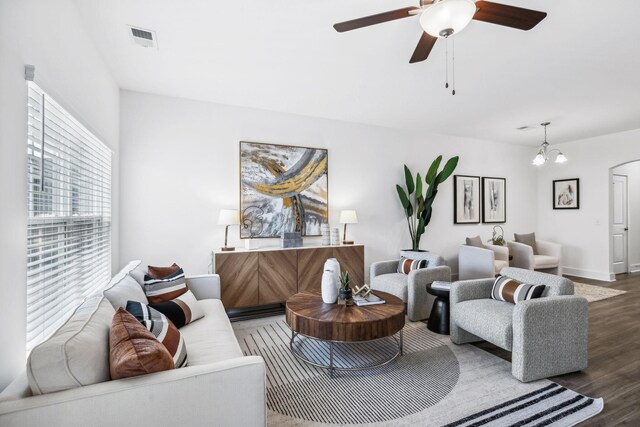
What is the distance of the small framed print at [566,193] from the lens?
602 cm

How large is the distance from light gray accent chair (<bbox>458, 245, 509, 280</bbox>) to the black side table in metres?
1.80

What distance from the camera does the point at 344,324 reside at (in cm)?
226

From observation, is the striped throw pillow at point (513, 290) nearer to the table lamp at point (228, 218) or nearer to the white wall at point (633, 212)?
the table lamp at point (228, 218)

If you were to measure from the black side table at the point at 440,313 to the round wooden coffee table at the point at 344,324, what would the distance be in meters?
0.58

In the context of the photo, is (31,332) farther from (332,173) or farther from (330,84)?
(332,173)

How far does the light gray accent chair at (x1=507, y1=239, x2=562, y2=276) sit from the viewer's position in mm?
5262

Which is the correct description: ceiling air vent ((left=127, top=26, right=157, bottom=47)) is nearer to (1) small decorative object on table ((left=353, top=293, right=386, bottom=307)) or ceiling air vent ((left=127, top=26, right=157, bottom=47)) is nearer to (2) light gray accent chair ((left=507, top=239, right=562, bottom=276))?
(1) small decorative object on table ((left=353, top=293, right=386, bottom=307))

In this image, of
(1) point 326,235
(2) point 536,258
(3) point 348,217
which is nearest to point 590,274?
(2) point 536,258

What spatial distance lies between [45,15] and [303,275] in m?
3.18

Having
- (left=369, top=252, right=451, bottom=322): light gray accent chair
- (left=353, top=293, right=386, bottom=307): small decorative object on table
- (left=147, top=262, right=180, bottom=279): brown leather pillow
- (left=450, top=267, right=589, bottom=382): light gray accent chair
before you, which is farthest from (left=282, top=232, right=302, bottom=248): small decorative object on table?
(left=450, top=267, right=589, bottom=382): light gray accent chair

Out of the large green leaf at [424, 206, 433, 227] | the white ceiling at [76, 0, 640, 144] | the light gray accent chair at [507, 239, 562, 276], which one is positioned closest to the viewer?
the white ceiling at [76, 0, 640, 144]

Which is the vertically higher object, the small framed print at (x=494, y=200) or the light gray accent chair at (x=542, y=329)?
the small framed print at (x=494, y=200)

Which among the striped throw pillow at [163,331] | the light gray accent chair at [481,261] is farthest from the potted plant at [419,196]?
the striped throw pillow at [163,331]

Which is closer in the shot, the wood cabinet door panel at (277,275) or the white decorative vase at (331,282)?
the white decorative vase at (331,282)
